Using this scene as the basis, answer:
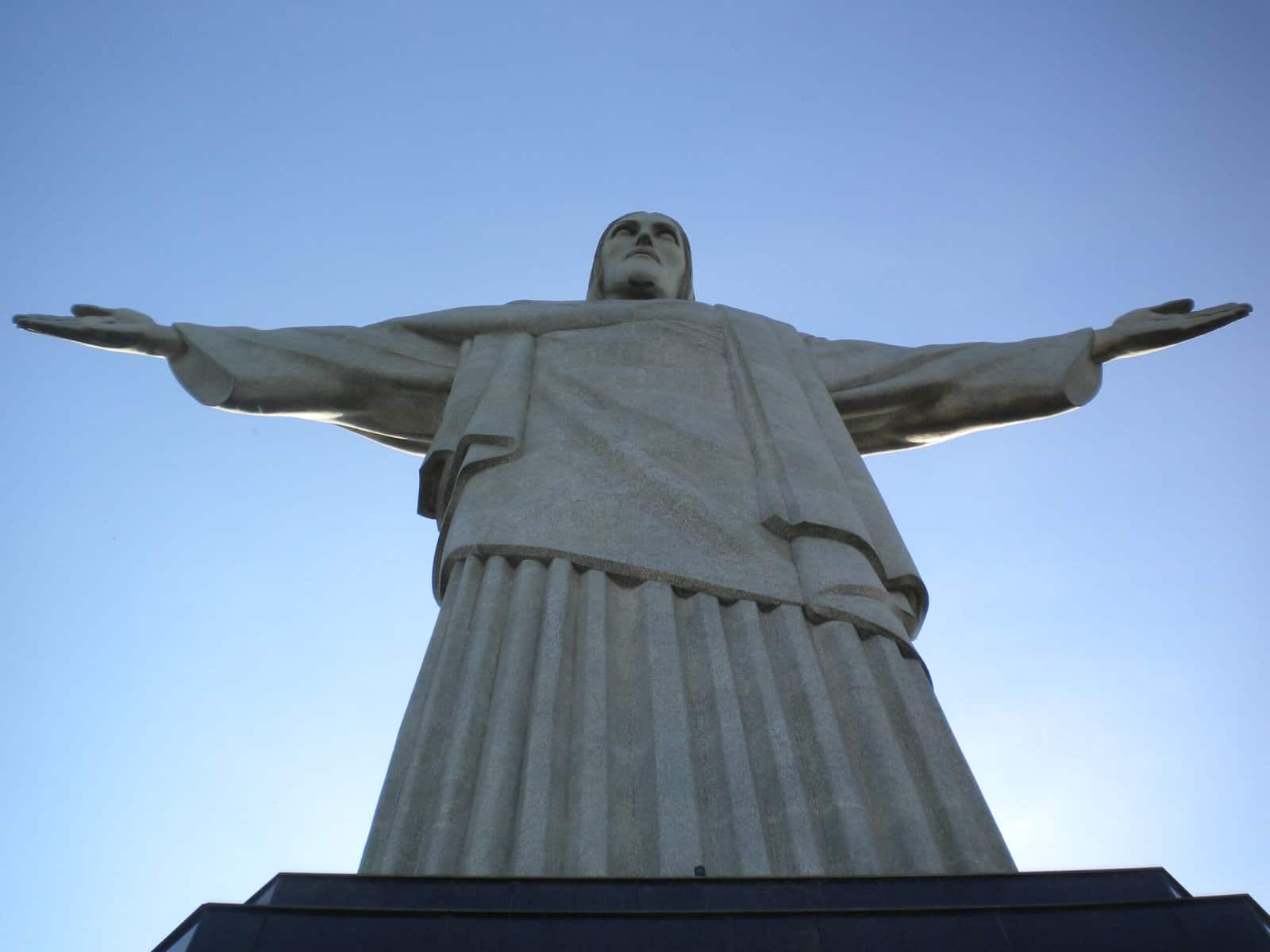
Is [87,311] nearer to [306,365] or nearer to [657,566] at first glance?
[306,365]

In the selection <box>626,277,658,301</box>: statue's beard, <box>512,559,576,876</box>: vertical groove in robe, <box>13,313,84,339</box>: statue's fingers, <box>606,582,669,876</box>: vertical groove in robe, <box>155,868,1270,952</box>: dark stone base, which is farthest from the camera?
<box>626,277,658,301</box>: statue's beard

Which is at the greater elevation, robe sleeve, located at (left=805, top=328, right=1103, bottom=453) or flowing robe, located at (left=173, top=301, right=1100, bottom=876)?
robe sleeve, located at (left=805, top=328, right=1103, bottom=453)

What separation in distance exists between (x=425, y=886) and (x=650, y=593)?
7.62 ft

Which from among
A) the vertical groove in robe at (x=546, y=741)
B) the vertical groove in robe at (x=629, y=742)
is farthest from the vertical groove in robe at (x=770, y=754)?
the vertical groove in robe at (x=546, y=741)

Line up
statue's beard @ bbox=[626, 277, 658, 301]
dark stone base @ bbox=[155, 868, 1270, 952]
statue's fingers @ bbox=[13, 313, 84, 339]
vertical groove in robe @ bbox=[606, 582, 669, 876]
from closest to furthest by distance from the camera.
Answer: dark stone base @ bbox=[155, 868, 1270, 952] < vertical groove in robe @ bbox=[606, 582, 669, 876] < statue's fingers @ bbox=[13, 313, 84, 339] < statue's beard @ bbox=[626, 277, 658, 301]

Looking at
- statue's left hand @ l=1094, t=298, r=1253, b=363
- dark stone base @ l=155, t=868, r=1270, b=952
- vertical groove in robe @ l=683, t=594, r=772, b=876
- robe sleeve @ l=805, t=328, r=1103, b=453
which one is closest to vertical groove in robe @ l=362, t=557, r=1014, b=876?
vertical groove in robe @ l=683, t=594, r=772, b=876

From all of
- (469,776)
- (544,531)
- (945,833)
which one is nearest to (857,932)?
(945,833)

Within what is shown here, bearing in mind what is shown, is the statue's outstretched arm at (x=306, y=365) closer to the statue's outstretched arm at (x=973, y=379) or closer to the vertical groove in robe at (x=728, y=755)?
the statue's outstretched arm at (x=973, y=379)

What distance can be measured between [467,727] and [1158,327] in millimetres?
5033

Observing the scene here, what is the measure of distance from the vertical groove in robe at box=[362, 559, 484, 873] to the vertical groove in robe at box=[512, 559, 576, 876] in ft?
1.04

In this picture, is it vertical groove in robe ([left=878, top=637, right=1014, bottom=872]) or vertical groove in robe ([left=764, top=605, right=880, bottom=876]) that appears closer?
vertical groove in robe ([left=764, top=605, right=880, bottom=876])

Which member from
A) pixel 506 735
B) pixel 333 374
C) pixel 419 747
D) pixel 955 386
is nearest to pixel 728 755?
pixel 506 735

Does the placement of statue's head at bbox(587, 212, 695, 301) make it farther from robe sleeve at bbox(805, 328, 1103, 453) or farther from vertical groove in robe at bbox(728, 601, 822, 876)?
vertical groove in robe at bbox(728, 601, 822, 876)

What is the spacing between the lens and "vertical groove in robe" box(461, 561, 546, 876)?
13.5 feet
